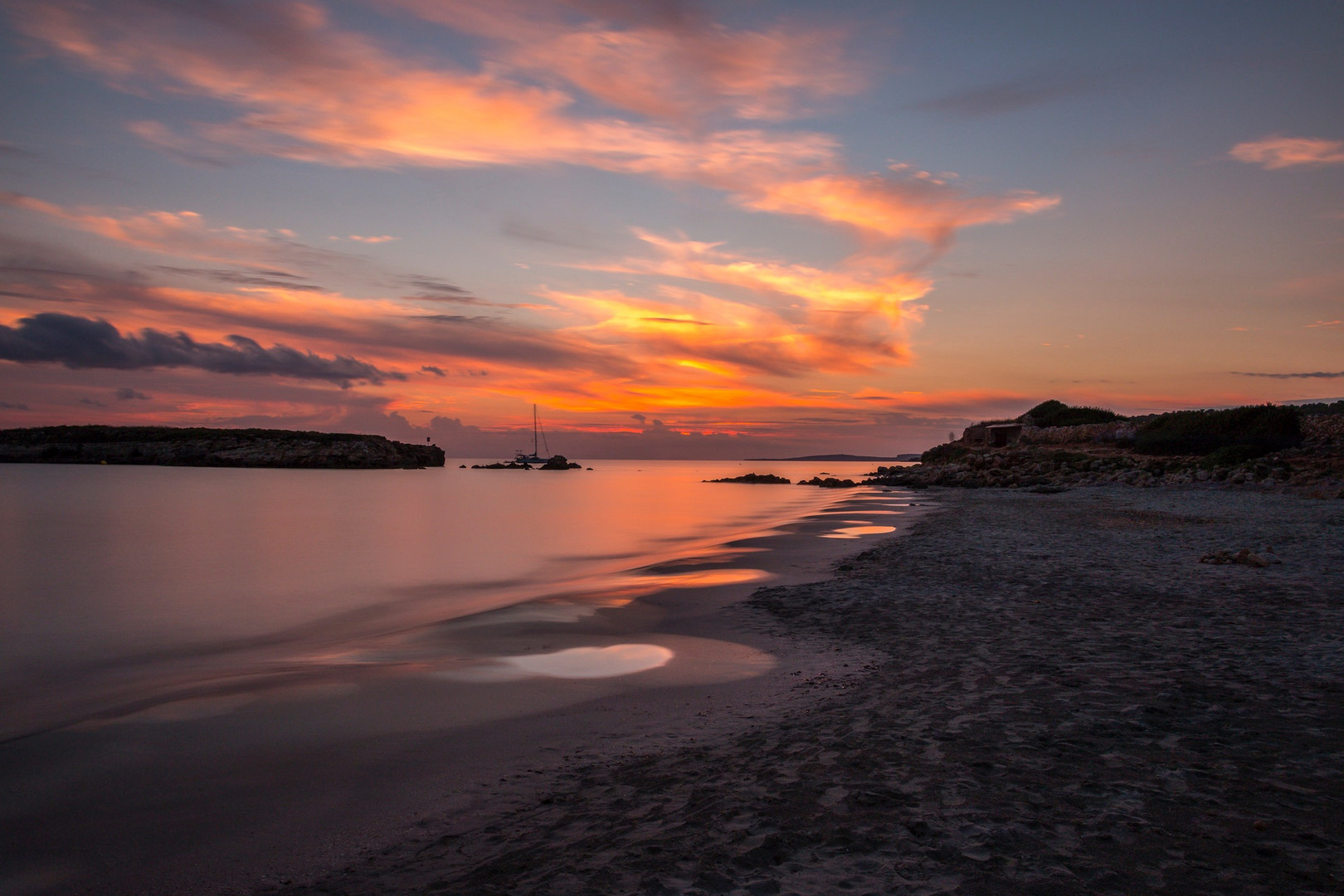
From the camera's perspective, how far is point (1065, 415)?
71.7m

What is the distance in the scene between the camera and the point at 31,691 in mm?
8000

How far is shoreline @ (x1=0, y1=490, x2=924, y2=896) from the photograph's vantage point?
13.2 ft

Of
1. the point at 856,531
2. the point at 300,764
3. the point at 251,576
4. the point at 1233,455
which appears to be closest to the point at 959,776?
the point at 300,764

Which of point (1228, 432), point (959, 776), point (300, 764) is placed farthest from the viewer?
point (1228, 432)

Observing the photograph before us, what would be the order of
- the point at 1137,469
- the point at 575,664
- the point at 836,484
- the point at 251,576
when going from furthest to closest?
the point at 836,484 → the point at 1137,469 → the point at 251,576 → the point at 575,664

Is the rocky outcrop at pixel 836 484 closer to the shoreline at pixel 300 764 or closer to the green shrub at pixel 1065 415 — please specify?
the green shrub at pixel 1065 415

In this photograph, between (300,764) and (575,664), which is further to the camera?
(575,664)

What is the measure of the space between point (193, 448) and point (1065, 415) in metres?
139

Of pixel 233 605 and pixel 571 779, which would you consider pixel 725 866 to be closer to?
pixel 571 779

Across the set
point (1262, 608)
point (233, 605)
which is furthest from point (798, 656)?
point (233, 605)

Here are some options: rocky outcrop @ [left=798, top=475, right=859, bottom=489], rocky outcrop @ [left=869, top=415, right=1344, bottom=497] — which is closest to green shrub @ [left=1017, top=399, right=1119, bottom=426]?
rocky outcrop @ [left=869, top=415, right=1344, bottom=497]

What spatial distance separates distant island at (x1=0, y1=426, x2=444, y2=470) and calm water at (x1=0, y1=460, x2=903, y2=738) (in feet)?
293

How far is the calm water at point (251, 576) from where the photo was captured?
30.6 ft

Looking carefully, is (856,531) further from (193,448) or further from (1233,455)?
(193,448)
